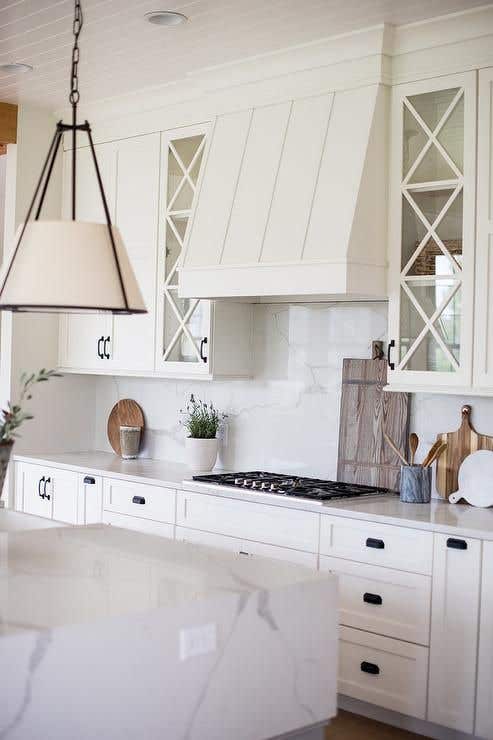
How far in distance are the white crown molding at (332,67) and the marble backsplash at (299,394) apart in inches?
40.4

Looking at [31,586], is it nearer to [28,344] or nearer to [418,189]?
[418,189]

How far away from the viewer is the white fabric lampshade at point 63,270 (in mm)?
2332

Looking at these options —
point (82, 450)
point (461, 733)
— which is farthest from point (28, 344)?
point (461, 733)

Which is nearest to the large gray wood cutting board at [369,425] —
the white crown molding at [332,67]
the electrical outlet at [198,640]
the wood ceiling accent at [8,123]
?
the white crown molding at [332,67]

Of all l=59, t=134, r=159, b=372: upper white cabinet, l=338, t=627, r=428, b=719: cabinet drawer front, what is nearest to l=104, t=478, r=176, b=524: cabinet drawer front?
l=59, t=134, r=159, b=372: upper white cabinet

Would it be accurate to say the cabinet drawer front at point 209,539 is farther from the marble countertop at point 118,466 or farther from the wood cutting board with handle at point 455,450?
the wood cutting board with handle at point 455,450

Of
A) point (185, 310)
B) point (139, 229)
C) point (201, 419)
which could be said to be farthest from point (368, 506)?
point (139, 229)

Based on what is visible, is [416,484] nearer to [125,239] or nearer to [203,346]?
[203,346]

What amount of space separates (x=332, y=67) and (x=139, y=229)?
1.50m

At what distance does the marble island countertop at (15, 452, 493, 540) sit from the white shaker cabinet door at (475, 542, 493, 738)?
0.38ft

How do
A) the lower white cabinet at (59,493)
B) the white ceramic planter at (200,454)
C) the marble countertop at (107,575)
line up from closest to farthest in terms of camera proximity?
the marble countertop at (107,575) < the white ceramic planter at (200,454) < the lower white cabinet at (59,493)

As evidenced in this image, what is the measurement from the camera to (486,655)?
136 inches

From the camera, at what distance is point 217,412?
5211mm

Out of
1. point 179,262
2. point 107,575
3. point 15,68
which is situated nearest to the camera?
point 107,575
